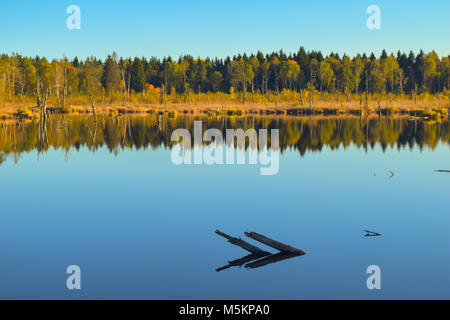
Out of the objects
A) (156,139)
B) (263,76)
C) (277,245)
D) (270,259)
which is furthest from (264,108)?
(270,259)

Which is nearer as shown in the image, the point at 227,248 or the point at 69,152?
the point at 227,248

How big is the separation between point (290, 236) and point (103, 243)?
5948 mm

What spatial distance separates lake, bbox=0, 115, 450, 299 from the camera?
11.7m

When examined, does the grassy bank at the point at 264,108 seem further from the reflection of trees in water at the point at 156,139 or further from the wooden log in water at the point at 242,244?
the wooden log in water at the point at 242,244

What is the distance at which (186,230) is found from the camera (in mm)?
16125

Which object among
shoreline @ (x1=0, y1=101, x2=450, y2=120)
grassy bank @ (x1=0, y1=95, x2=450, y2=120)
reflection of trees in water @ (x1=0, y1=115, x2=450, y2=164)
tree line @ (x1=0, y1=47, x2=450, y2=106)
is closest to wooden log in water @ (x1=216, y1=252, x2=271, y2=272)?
reflection of trees in water @ (x1=0, y1=115, x2=450, y2=164)

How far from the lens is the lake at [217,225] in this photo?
11703 mm

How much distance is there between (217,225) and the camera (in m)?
16.7

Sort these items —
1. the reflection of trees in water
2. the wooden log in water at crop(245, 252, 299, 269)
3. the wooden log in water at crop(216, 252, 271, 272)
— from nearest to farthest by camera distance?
the wooden log in water at crop(245, 252, 299, 269), the wooden log in water at crop(216, 252, 271, 272), the reflection of trees in water

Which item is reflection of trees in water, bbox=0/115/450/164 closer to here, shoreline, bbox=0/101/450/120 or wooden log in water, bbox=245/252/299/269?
wooden log in water, bbox=245/252/299/269

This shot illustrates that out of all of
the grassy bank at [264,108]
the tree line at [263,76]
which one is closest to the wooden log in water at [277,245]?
the grassy bank at [264,108]

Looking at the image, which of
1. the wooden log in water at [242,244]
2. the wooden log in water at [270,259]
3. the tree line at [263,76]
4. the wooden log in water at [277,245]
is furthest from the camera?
the tree line at [263,76]
